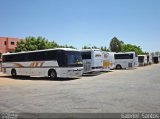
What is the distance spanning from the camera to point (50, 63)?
23797 mm

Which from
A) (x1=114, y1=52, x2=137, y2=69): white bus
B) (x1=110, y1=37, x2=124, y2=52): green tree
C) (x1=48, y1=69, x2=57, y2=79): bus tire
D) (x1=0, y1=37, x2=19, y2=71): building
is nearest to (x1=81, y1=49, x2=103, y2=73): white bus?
(x1=48, y1=69, x2=57, y2=79): bus tire

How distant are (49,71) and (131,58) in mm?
23772

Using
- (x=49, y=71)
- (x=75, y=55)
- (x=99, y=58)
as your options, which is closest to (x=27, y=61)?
(x=49, y=71)

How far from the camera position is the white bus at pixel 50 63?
22812 millimetres

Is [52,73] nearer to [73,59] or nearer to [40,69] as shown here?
[40,69]

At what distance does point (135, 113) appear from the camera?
26.3 ft

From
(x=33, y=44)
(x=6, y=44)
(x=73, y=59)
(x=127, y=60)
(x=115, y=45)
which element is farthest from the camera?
(x=115, y=45)

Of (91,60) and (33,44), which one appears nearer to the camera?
(91,60)

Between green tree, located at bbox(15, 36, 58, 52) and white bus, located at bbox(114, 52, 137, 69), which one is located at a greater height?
green tree, located at bbox(15, 36, 58, 52)

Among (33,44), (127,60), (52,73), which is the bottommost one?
(52,73)

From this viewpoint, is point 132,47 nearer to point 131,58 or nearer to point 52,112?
point 131,58

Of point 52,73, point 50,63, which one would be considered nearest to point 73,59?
point 50,63

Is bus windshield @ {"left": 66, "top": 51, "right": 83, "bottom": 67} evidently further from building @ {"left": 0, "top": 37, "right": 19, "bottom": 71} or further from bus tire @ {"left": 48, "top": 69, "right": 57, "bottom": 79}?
building @ {"left": 0, "top": 37, "right": 19, "bottom": 71}

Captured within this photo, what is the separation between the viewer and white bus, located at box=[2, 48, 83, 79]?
22812mm
